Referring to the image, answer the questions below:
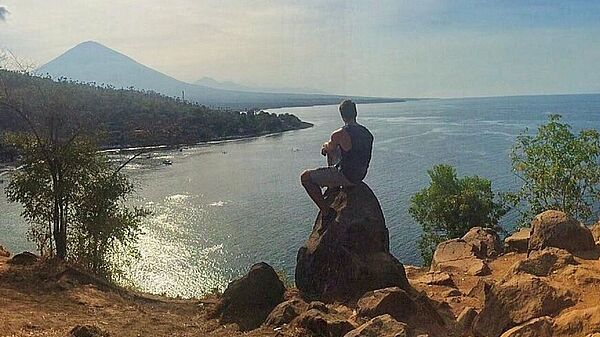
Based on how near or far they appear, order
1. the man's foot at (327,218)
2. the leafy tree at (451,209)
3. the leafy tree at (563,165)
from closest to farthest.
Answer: the man's foot at (327,218), the leafy tree at (563,165), the leafy tree at (451,209)

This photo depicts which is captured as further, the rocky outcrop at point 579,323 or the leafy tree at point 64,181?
the leafy tree at point 64,181

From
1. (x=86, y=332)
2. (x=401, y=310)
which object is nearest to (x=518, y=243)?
(x=401, y=310)

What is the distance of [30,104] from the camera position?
19172 millimetres

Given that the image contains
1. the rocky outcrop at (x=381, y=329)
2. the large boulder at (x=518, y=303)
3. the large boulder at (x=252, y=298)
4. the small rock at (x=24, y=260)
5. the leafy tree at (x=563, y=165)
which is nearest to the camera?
the rocky outcrop at (x=381, y=329)

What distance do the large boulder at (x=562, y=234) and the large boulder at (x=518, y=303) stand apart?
3.08 m

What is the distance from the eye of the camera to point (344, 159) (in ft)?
36.9

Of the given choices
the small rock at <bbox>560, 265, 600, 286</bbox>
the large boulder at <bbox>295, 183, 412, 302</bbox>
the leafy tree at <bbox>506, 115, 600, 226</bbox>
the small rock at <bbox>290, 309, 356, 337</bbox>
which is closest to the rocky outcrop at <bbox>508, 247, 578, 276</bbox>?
the small rock at <bbox>560, 265, 600, 286</bbox>

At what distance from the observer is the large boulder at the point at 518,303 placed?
7.42m

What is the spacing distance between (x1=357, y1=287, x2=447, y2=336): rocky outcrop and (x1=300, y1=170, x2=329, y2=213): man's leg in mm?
2793

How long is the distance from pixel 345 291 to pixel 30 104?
1381 centimetres

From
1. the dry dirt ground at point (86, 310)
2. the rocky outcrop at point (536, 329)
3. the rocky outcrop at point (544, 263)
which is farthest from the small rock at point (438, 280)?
the rocky outcrop at point (536, 329)

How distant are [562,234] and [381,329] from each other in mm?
5112

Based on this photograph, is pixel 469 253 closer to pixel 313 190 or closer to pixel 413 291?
pixel 413 291

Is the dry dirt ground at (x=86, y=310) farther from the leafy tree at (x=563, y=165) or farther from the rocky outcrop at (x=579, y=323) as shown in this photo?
the leafy tree at (x=563, y=165)
